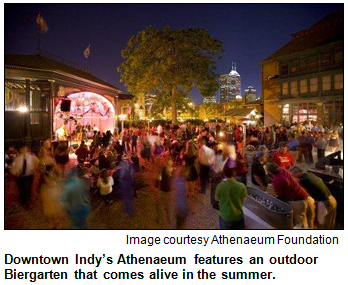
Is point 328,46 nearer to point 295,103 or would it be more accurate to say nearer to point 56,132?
point 295,103

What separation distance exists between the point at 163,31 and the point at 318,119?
747 inches

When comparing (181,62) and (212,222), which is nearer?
(212,222)

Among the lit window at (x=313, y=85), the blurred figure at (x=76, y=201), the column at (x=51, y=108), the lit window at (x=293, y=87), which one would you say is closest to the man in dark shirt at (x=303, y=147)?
the blurred figure at (x=76, y=201)

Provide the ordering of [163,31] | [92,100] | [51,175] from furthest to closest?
[163,31], [92,100], [51,175]

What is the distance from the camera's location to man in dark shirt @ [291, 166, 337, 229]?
206 inches

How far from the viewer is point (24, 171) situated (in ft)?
22.5

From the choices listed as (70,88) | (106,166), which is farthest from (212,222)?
(70,88)

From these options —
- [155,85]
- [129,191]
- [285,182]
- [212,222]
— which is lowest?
[212,222]

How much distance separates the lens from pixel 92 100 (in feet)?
68.3

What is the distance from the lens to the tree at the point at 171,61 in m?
29.0

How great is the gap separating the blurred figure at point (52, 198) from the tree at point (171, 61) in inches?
966

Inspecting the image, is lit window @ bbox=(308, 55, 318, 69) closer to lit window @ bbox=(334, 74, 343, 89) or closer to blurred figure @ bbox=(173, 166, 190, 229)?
lit window @ bbox=(334, 74, 343, 89)

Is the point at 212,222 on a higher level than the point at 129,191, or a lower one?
lower

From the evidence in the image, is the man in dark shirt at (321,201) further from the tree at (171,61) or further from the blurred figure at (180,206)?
the tree at (171,61)
